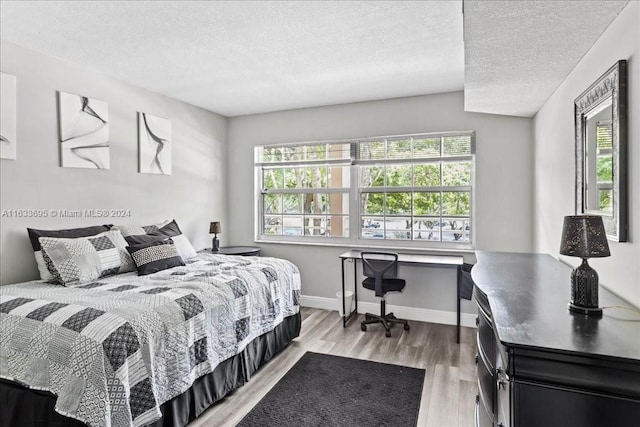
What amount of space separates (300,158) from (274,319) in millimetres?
2400

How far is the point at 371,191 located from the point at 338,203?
47cm

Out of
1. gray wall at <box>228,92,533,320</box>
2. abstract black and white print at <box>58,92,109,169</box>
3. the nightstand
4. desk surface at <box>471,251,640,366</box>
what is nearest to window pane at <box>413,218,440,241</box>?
gray wall at <box>228,92,533,320</box>

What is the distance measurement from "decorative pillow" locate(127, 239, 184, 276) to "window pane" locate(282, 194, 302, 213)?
1945mm

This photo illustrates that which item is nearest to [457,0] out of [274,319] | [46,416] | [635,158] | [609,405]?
[635,158]

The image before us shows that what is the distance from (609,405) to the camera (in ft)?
3.18

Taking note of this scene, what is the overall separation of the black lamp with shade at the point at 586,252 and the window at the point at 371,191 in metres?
2.82

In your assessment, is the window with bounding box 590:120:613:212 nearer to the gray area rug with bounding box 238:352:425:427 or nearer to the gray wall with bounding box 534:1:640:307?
the gray wall with bounding box 534:1:640:307

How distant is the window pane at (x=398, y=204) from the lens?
4.32 meters

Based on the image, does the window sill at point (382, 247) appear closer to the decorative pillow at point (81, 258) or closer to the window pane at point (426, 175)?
the window pane at point (426, 175)

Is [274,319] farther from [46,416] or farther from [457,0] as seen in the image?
[457,0]

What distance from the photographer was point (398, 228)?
14.3 ft

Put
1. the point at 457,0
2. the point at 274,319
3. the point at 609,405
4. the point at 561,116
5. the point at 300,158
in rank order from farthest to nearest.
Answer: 1. the point at 300,158
2. the point at 274,319
3. the point at 561,116
4. the point at 457,0
5. the point at 609,405

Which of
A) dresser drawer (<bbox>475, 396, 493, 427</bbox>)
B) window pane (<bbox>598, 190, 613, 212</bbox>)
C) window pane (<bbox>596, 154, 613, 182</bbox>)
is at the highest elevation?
window pane (<bbox>596, 154, 613, 182</bbox>)

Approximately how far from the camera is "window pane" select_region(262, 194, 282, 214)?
198 inches
